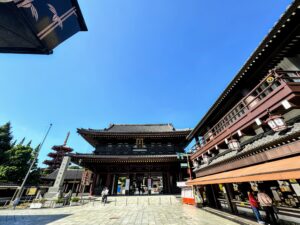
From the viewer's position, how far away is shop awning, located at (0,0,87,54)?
324 centimetres

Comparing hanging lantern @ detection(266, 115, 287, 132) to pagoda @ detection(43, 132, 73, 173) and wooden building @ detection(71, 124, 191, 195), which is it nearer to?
wooden building @ detection(71, 124, 191, 195)

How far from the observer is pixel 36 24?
11.8ft

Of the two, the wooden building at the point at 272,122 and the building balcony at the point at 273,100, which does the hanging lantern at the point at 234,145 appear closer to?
the wooden building at the point at 272,122

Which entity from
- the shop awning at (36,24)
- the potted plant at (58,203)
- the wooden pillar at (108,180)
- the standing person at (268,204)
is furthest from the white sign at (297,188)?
the potted plant at (58,203)

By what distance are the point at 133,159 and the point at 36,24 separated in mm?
15908

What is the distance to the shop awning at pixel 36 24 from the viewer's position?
324 cm

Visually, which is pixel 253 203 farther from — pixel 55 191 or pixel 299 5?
pixel 55 191

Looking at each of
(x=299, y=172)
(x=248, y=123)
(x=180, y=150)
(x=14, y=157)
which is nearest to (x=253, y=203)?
(x=248, y=123)

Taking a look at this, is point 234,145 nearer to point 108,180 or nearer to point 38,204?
point 108,180

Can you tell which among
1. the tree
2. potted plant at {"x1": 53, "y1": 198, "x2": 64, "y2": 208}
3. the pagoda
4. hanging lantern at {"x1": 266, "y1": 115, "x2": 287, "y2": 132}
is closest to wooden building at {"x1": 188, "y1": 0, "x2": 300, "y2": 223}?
hanging lantern at {"x1": 266, "y1": 115, "x2": 287, "y2": 132}

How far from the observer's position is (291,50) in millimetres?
5680

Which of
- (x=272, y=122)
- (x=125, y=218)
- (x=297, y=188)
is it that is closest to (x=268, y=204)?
(x=297, y=188)

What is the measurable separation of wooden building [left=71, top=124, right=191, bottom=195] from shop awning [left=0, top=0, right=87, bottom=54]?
1497 centimetres

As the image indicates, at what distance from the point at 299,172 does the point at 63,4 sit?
7.86 meters
